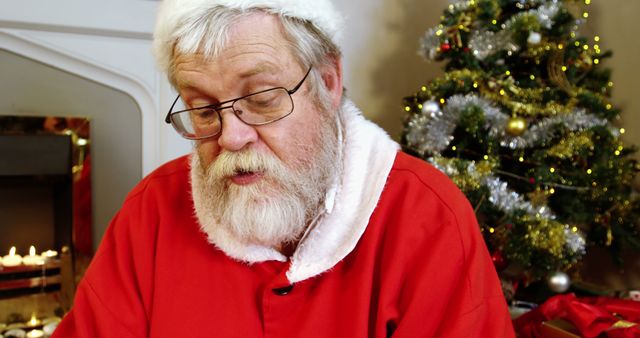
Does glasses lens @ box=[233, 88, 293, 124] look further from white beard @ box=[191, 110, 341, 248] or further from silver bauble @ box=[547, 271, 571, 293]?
silver bauble @ box=[547, 271, 571, 293]

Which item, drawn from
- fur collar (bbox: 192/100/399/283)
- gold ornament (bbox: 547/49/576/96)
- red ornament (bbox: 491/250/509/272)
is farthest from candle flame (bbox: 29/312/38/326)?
Answer: gold ornament (bbox: 547/49/576/96)

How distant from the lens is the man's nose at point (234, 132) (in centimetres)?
93

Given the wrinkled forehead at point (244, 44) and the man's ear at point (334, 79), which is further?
the man's ear at point (334, 79)

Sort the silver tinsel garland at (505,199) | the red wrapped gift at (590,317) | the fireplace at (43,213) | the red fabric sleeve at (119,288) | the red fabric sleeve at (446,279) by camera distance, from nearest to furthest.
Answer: the red fabric sleeve at (446,279) → the red fabric sleeve at (119,288) → the red wrapped gift at (590,317) → the silver tinsel garland at (505,199) → the fireplace at (43,213)

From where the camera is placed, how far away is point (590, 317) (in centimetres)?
127

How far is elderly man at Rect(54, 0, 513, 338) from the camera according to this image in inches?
35.9

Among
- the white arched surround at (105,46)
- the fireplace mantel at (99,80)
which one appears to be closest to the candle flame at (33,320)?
the fireplace mantel at (99,80)

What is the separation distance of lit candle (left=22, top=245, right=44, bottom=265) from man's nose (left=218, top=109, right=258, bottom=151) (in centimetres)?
133

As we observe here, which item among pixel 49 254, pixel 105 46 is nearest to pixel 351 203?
pixel 105 46

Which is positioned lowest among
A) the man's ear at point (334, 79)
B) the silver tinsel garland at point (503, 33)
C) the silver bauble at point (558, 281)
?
the silver bauble at point (558, 281)

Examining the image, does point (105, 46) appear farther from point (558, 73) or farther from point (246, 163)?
point (558, 73)

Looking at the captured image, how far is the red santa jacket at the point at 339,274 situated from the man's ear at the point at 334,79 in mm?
68

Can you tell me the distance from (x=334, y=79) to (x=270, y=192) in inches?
11.3

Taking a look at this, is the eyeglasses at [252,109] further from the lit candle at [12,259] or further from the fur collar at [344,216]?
the lit candle at [12,259]
